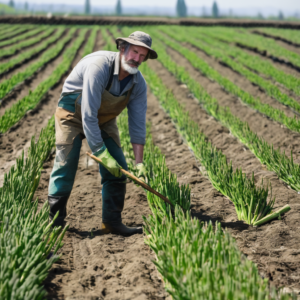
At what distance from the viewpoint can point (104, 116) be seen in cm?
286

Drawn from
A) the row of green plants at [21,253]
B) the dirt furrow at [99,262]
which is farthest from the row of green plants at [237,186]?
the row of green plants at [21,253]

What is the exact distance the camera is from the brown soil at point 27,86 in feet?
25.2

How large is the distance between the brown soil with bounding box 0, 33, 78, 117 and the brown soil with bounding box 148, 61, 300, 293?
342 centimetres

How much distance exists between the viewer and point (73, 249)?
8.48 feet

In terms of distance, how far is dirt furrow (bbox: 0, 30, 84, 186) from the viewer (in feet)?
15.2

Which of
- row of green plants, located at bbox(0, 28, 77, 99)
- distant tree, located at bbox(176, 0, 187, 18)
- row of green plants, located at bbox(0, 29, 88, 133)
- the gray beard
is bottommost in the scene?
row of green plants, located at bbox(0, 29, 88, 133)

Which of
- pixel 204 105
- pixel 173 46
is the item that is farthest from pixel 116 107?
pixel 173 46

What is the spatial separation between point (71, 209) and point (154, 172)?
0.83m

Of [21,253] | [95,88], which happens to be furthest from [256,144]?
[21,253]

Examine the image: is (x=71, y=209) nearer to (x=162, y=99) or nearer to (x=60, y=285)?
(x=60, y=285)

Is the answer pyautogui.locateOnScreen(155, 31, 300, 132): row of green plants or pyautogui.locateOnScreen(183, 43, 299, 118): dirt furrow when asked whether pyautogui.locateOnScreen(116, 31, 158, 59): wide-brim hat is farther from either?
pyautogui.locateOnScreen(183, 43, 299, 118): dirt furrow

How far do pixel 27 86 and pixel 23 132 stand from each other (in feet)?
13.4

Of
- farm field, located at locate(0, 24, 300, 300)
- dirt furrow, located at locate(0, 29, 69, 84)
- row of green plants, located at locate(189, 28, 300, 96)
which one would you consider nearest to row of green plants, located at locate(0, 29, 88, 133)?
farm field, located at locate(0, 24, 300, 300)

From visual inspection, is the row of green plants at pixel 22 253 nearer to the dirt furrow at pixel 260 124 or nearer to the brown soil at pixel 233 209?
the brown soil at pixel 233 209
